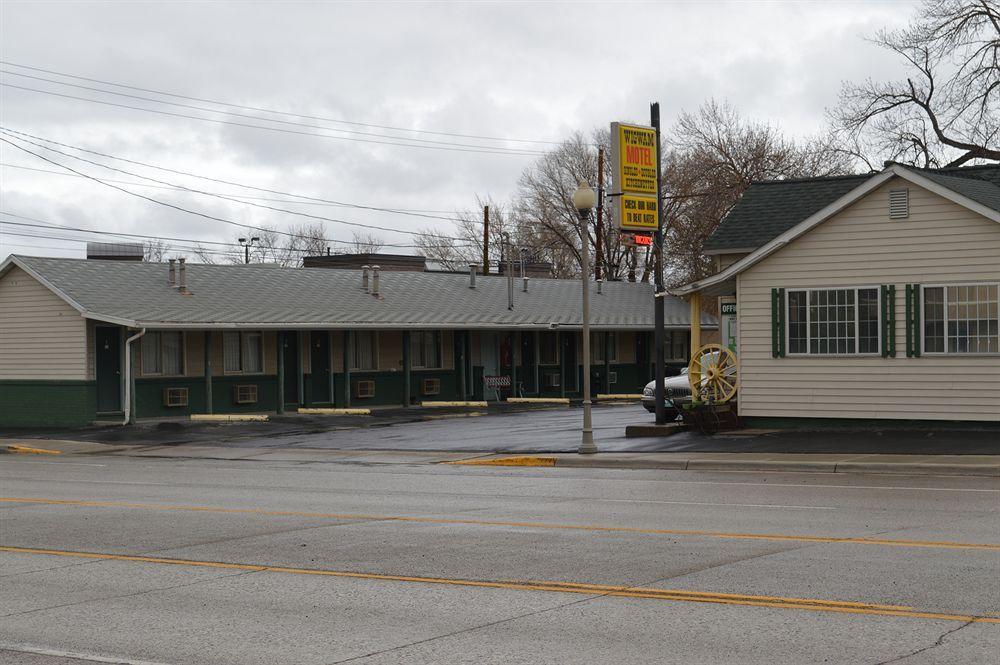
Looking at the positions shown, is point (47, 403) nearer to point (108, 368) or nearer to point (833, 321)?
point (108, 368)

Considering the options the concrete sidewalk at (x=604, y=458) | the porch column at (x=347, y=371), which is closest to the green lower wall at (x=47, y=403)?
the concrete sidewalk at (x=604, y=458)

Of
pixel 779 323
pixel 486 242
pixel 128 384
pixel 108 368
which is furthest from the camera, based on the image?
pixel 486 242

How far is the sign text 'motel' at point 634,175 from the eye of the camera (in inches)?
976

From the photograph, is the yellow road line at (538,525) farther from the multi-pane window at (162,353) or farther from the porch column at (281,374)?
the porch column at (281,374)

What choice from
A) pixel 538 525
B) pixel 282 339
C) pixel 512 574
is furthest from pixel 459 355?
pixel 512 574

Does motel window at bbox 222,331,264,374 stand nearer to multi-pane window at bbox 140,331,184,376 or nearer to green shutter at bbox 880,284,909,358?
multi-pane window at bbox 140,331,184,376

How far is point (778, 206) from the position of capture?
27656mm

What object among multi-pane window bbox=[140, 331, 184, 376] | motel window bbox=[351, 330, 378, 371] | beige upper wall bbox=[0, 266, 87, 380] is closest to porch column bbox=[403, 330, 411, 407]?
motel window bbox=[351, 330, 378, 371]

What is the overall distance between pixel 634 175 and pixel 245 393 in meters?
16.1

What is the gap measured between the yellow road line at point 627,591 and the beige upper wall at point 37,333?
22433 millimetres

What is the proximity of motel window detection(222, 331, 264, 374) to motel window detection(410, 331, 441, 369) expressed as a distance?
6.24 metres

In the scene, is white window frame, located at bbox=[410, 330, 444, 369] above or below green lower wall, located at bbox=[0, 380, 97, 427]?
above

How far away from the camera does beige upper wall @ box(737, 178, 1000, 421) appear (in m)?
22.0

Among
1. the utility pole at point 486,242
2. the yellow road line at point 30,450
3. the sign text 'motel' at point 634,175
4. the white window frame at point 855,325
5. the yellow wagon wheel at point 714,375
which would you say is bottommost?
the yellow road line at point 30,450
